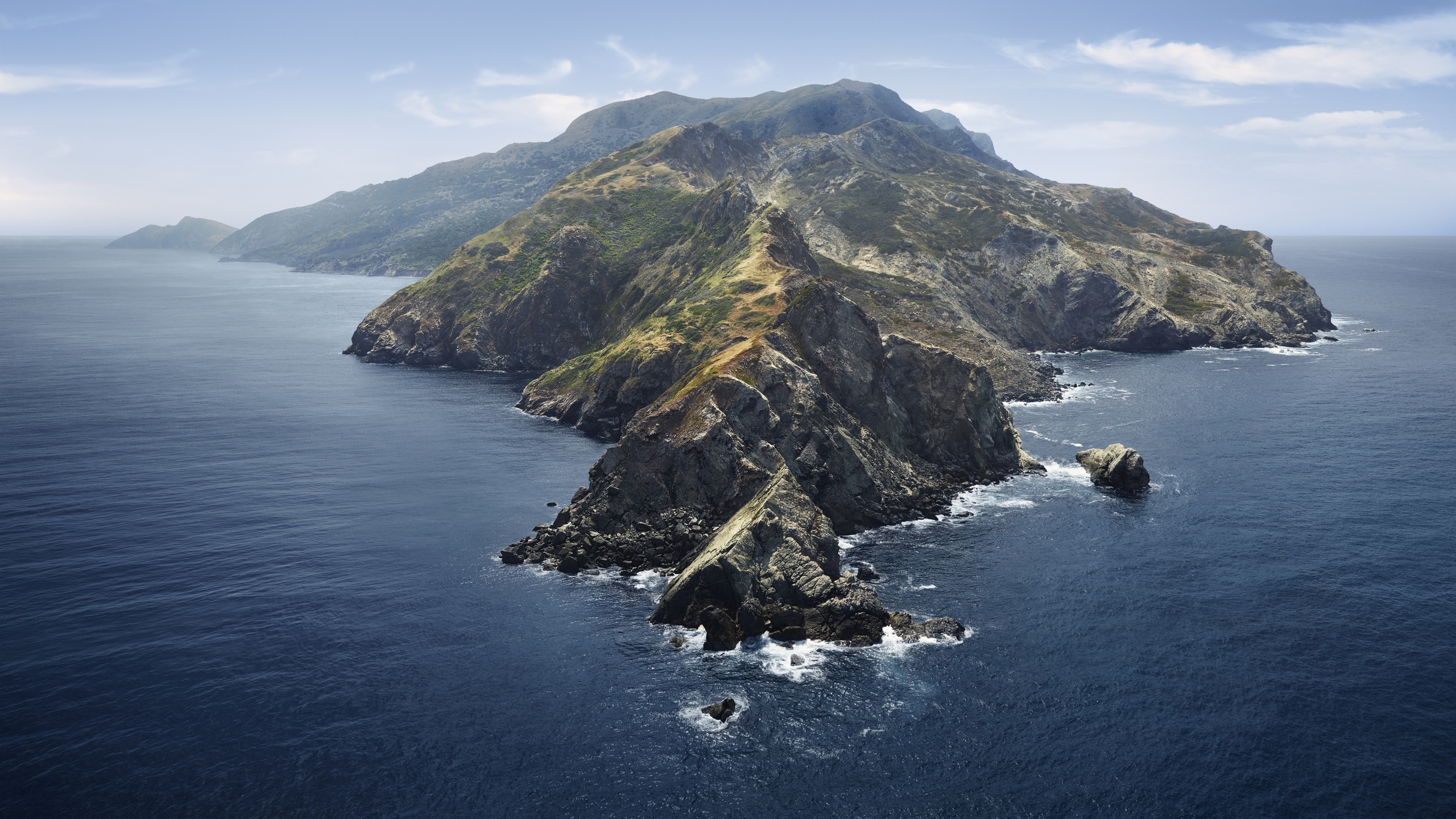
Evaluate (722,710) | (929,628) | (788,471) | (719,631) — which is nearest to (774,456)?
(788,471)

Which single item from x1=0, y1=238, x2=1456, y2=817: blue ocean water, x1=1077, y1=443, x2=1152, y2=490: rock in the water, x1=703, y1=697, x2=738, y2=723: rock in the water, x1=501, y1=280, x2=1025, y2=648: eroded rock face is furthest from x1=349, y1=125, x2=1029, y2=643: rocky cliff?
x1=1077, y1=443, x2=1152, y2=490: rock in the water

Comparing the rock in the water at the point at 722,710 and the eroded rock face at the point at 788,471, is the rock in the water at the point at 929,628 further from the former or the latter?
the rock in the water at the point at 722,710

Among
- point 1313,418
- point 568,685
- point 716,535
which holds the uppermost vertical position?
point 1313,418

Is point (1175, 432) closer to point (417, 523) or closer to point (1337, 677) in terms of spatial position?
point (1337, 677)

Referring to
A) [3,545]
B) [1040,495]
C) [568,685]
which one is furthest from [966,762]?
[3,545]

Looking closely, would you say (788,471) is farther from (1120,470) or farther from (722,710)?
(1120,470)
